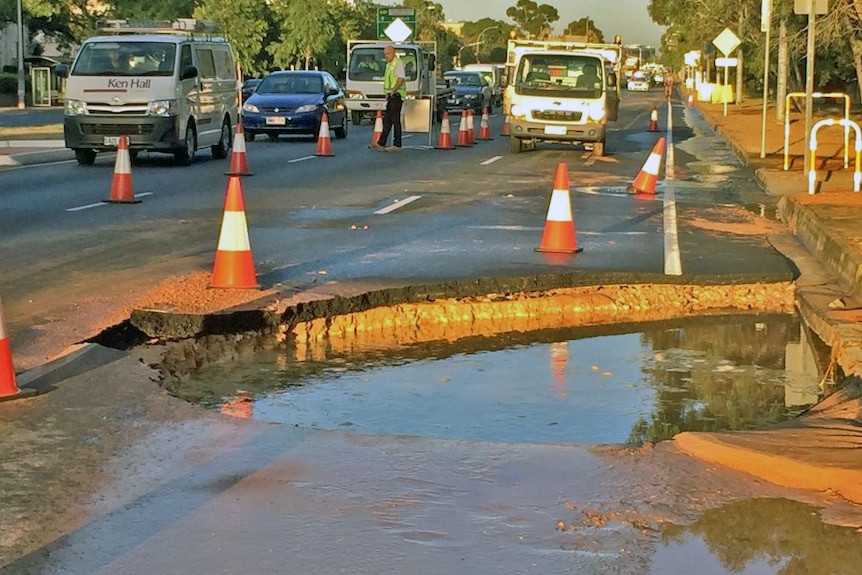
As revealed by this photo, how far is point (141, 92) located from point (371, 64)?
18610mm

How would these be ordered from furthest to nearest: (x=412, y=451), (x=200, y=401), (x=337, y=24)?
(x=337, y=24), (x=200, y=401), (x=412, y=451)

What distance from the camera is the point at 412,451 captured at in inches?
223

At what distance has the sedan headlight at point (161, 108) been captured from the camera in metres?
20.7

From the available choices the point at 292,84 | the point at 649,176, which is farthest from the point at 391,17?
the point at 649,176

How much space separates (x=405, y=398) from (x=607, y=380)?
1301 mm

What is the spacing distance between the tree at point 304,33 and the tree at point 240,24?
1.87 meters

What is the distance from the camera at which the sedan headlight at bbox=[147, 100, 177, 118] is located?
20719mm

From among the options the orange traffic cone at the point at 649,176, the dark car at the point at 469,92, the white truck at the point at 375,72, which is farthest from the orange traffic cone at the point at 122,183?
the dark car at the point at 469,92

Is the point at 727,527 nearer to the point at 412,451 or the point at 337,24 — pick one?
the point at 412,451

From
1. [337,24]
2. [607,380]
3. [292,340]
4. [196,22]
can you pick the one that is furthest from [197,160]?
[337,24]

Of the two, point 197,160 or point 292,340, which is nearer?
point 292,340

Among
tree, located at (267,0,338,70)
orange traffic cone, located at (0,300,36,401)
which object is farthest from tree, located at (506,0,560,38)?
orange traffic cone, located at (0,300,36,401)

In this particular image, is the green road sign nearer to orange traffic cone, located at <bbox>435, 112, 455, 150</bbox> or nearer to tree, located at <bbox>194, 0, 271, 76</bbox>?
tree, located at <bbox>194, 0, 271, 76</bbox>

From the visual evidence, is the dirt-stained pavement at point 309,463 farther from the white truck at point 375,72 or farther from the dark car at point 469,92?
the dark car at point 469,92
